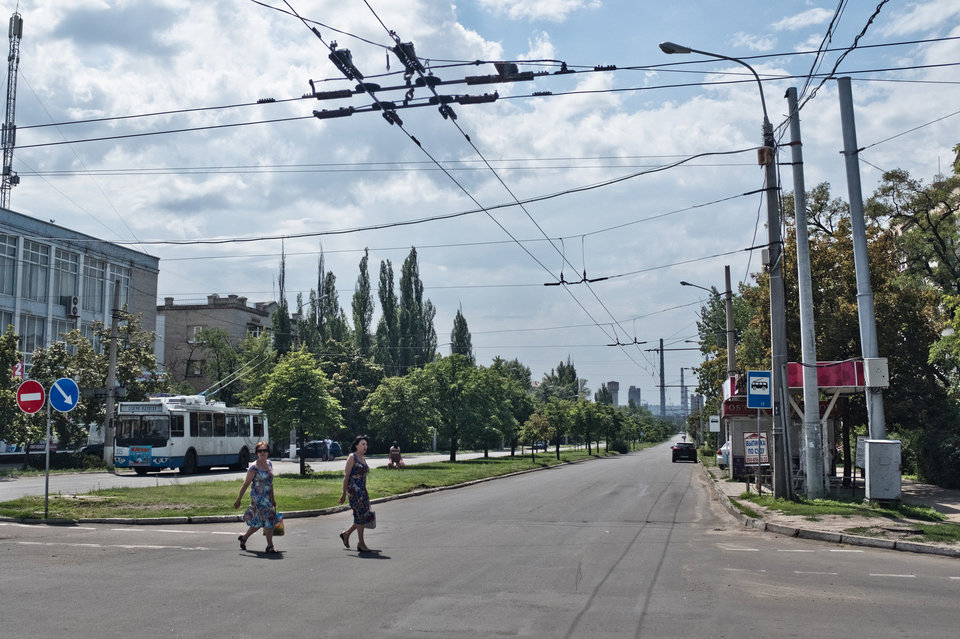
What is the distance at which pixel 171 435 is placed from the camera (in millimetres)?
32500

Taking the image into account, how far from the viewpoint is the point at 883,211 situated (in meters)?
28.8

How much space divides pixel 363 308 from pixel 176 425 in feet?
158

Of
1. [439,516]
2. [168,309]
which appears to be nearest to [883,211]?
[439,516]

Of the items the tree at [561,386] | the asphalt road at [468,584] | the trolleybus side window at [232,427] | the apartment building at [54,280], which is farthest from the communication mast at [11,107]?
the tree at [561,386]

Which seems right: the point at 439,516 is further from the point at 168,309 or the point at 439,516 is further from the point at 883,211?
the point at 168,309

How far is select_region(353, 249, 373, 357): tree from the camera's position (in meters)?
80.1

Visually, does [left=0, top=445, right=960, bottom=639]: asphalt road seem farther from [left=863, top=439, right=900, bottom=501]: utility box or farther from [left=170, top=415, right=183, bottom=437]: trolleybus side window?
[left=170, top=415, right=183, bottom=437]: trolleybus side window

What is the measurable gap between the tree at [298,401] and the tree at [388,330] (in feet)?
157

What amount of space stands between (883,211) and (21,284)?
1904 inches

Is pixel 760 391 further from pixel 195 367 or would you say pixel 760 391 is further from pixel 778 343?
pixel 195 367

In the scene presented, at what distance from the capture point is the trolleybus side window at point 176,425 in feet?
107

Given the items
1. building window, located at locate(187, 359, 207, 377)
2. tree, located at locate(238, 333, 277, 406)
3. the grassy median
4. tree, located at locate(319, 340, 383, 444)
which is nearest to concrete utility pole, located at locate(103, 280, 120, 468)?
the grassy median

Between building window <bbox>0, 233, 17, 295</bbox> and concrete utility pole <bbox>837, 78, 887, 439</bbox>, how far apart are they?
47.8m

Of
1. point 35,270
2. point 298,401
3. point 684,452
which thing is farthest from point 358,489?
point 684,452
